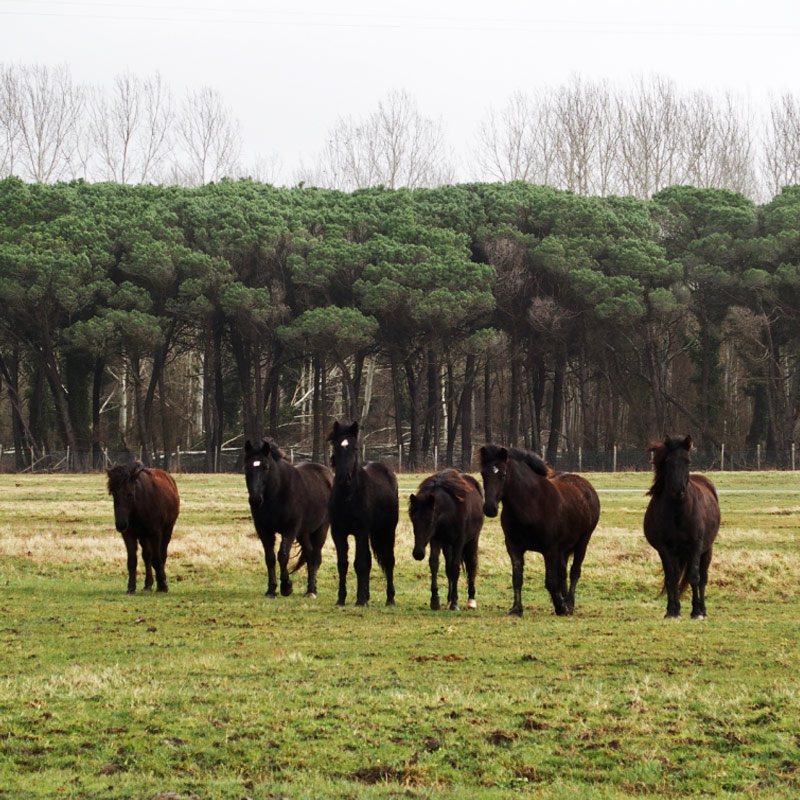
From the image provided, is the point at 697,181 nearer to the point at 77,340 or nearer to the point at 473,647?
the point at 77,340

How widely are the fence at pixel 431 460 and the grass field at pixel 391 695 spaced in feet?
141

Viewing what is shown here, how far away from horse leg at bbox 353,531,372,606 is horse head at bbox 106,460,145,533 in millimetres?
3560

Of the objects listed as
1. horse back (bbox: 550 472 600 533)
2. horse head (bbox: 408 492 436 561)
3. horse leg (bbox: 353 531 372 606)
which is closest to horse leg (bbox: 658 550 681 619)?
horse back (bbox: 550 472 600 533)

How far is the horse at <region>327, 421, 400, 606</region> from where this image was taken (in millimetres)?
16438

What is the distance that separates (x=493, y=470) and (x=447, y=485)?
202 cm

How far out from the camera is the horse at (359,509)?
→ 16.4 metres

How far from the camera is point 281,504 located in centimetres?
1786

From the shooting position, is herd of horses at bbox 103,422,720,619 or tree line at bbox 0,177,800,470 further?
tree line at bbox 0,177,800,470

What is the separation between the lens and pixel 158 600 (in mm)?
17109

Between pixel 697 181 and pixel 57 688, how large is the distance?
76668mm

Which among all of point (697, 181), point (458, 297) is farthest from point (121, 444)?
point (697, 181)

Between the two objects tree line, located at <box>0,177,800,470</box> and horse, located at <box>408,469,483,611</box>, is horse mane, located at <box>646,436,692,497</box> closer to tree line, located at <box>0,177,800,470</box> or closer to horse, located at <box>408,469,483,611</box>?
horse, located at <box>408,469,483,611</box>

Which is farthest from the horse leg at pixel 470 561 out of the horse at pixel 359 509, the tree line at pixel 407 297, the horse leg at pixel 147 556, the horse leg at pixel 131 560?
the tree line at pixel 407 297

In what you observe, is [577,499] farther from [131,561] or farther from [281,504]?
[131,561]
